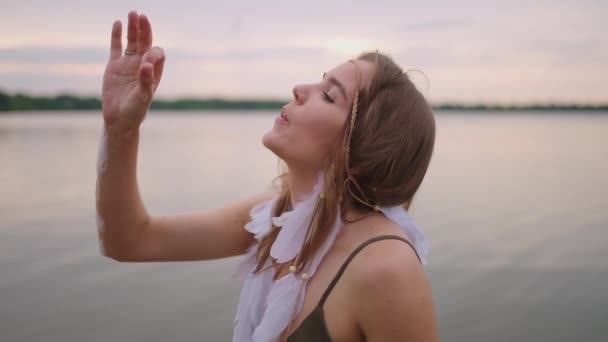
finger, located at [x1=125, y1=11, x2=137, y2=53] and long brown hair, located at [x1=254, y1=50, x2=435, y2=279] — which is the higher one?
finger, located at [x1=125, y1=11, x2=137, y2=53]

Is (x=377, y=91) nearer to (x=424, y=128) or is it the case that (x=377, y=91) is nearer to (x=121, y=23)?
(x=424, y=128)

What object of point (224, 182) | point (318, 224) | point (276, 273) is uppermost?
point (318, 224)

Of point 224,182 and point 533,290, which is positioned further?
point 224,182

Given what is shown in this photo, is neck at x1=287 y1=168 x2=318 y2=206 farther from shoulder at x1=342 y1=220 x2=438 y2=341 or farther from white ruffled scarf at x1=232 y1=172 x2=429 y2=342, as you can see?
shoulder at x1=342 y1=220 x2=438 y2=341

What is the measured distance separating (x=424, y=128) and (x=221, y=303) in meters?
4.45

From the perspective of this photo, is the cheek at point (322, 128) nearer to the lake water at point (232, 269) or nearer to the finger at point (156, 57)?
the finger at point (156, 57)

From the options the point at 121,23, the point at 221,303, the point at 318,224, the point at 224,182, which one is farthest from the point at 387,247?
the point at 224,182

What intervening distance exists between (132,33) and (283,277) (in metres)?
1.26

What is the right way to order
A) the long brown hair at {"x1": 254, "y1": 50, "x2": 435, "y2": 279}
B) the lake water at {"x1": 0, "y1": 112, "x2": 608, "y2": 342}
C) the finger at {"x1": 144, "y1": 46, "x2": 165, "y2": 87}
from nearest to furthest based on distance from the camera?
1. the finger at {"x1": 144, "y1": 46, "x2": 165, "y2": 87}
2. the long brown hair at {"x1": 254, "y1": 50, "x2": 435, "y2": 279}
3. the lake water at {"x1": 0, "y1": 112, "x2": 608, "y2": 342}

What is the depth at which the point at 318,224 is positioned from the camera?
2.62 metres

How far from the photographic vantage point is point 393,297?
219 cm

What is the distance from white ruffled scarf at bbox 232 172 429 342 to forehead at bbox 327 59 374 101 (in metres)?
0.42

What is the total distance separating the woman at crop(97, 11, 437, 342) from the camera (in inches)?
88.7

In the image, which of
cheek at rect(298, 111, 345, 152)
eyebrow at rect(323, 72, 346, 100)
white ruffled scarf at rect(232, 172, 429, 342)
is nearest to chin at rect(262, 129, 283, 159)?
cheek at rect(298, 111, 345, 152)
